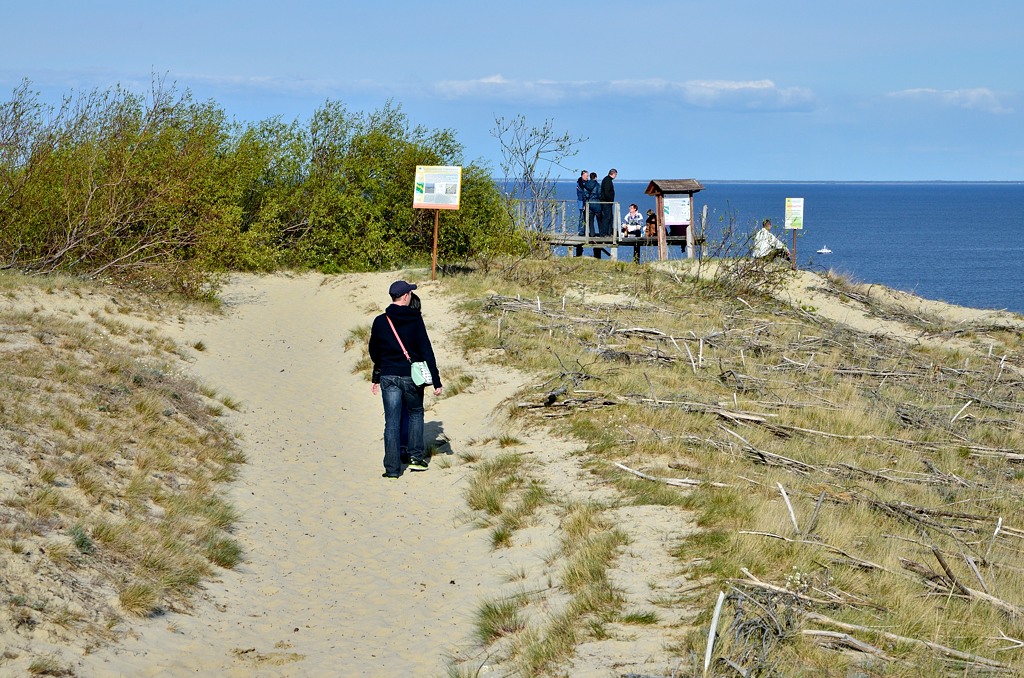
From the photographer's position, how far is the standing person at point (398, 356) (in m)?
10.9

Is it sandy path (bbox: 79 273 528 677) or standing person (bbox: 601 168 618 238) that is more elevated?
standing person (bbox: 601 168 618 238)

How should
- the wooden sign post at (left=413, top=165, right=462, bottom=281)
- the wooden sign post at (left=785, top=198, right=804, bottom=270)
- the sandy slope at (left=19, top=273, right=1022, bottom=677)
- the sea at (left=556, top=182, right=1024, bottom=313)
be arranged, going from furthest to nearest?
1. the sea at (left=556, top=182, right=1024, bottom=313)
2. the wooden sign post at (left=785, top=198, right=804, bottom=270)
3. the wooden sign post at (left=413, top=165, right=462, bottom=281)
4. the sandy slope at (left=19, top=273, right=1022, bottom=677)

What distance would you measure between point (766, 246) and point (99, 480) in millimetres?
21701

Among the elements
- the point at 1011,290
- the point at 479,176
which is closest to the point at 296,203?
the point at 479,176

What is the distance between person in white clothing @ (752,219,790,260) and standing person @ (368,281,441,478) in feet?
58.6

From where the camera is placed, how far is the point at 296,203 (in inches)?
1150

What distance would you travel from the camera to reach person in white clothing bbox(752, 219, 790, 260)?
89.7 ft

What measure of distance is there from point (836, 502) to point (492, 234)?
20.0 meters

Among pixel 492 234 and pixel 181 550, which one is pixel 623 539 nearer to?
pixel 181 550

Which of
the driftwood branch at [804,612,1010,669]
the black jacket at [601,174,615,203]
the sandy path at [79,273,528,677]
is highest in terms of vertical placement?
the black jacket at [601,174,615,203]

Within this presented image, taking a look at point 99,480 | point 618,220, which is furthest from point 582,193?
point 99,480

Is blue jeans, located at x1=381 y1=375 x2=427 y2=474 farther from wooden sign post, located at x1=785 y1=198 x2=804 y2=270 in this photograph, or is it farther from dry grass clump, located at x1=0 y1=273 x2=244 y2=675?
wooden sign post, located at x1=785 y1=198 x2=804 y2=270

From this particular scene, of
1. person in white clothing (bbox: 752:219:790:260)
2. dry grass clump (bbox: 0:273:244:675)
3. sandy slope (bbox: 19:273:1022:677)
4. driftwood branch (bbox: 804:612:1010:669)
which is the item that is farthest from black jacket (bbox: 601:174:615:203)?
driftwood branch (bbox: 804:612:1010:669)

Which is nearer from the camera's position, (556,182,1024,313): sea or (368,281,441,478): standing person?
(368,281,441,478): standing person
